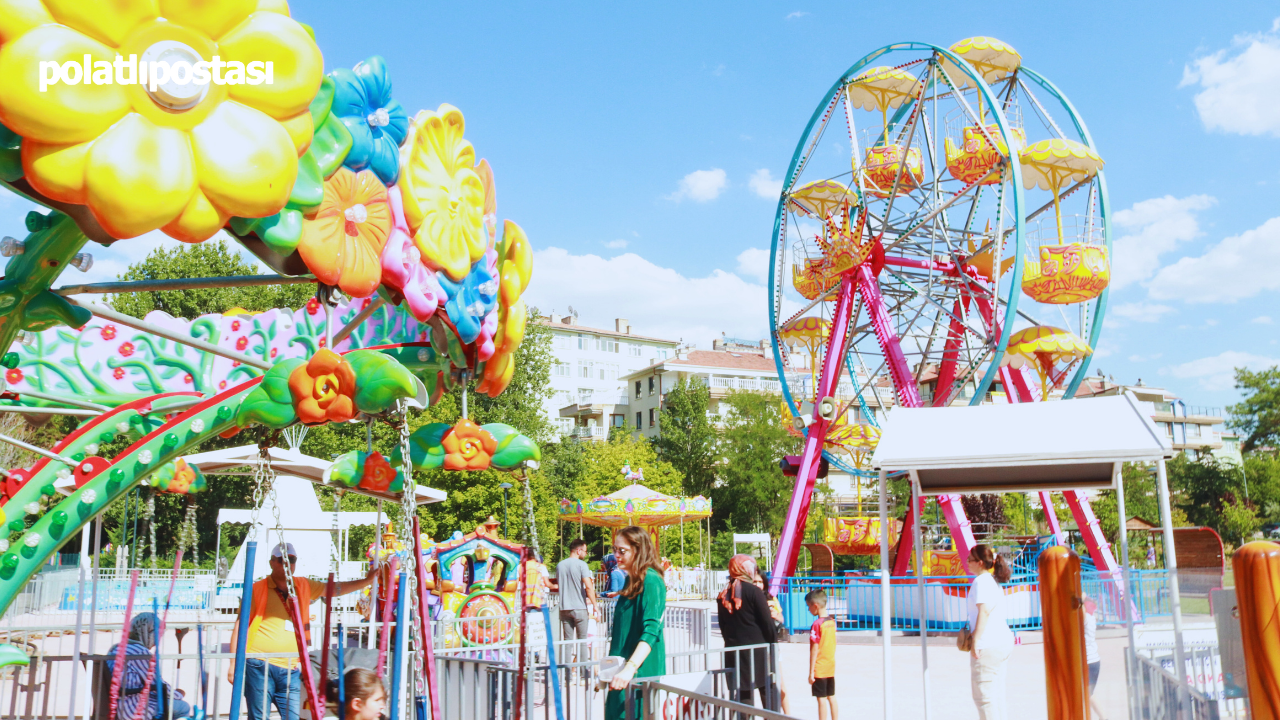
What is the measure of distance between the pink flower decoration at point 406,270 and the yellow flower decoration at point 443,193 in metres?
0.07

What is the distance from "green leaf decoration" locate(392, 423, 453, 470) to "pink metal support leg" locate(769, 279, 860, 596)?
10.4 metres

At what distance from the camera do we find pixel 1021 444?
7027 millimetres

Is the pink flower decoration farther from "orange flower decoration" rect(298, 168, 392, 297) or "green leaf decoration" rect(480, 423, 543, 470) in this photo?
"green leaf decoration" rect(480, 423, 543, 470)

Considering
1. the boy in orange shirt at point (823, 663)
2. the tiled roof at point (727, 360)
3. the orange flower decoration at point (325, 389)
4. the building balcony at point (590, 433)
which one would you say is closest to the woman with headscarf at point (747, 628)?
the boy in orange shirt at point (823, 663)

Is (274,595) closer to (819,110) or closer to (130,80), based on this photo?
(130,80)


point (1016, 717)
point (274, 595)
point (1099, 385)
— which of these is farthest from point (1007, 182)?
point (1099, 385)

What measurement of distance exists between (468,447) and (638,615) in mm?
2406

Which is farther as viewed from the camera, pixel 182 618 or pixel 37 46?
pixel 182 618

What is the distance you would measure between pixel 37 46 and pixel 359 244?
1659mm

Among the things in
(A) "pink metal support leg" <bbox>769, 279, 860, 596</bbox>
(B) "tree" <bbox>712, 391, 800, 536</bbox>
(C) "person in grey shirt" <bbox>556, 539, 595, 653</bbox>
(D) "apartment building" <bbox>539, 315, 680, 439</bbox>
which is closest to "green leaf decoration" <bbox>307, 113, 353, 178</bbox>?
(C) "person in grey shirt" <bbox>556, 539, 595, 653</bbox>

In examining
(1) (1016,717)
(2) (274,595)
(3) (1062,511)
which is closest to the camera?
(2) (274,595)

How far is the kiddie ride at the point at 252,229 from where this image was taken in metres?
3.50

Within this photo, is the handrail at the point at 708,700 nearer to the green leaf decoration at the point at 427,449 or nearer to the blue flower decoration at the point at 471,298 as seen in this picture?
the blue flower decoration at the point at 471,298

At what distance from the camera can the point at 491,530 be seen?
607 inches
